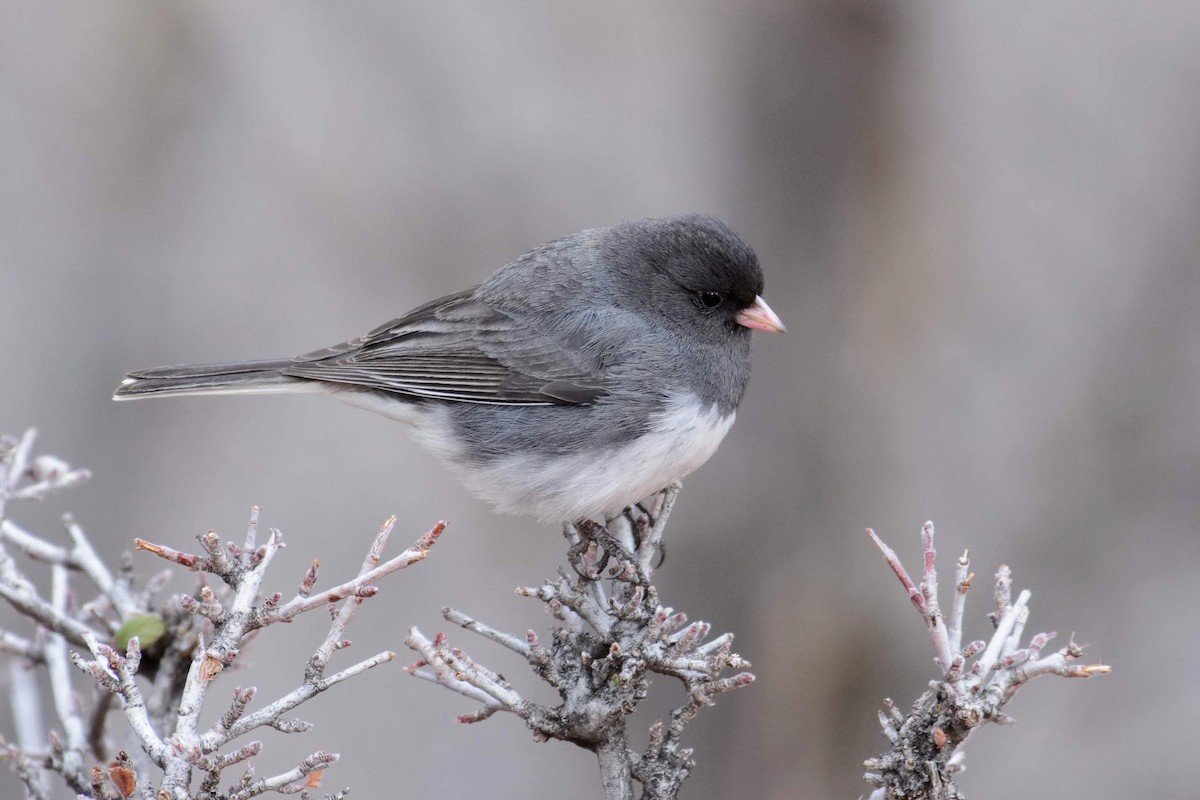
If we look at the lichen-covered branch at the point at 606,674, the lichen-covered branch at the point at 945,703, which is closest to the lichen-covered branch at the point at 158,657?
the lichen-covered branch at the point at 606,674

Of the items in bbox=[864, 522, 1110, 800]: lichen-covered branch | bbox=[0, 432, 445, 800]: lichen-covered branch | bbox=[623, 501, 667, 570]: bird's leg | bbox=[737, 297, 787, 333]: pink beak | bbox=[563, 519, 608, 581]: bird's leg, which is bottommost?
bbox=[0, 432, 445, 800]: lichen-covered branch

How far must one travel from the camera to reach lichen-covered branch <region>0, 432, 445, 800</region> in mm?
1316

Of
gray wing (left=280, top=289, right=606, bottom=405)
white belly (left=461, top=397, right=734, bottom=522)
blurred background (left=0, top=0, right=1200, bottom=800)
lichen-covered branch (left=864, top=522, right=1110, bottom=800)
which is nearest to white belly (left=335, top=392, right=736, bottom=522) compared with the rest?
white belly (left=461, top=397, right=734, bottom=522)

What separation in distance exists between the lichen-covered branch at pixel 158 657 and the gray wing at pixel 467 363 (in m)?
0.78

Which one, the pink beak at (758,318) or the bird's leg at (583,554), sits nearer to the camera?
the bird's leg at (583,554)

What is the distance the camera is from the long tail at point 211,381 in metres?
2.68

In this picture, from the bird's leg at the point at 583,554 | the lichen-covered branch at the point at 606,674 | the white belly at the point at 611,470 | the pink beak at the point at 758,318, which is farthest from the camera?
the pink beak at the point at 758,318

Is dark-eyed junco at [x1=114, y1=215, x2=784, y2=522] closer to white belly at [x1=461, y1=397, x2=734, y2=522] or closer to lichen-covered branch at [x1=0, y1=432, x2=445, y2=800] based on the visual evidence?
white belly at [x1=461, y1=397, x2=734, y2=522]

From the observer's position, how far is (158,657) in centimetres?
188

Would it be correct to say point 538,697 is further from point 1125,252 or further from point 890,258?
point 1125,252

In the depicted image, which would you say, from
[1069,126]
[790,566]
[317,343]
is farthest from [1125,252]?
[317,343]

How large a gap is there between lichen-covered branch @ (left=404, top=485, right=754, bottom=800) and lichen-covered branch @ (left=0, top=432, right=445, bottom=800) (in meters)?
0.14

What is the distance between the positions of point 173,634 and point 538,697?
7.74 ft

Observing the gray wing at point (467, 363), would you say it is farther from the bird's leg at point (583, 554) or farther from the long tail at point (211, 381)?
the bird's leg at point (583, 554)
